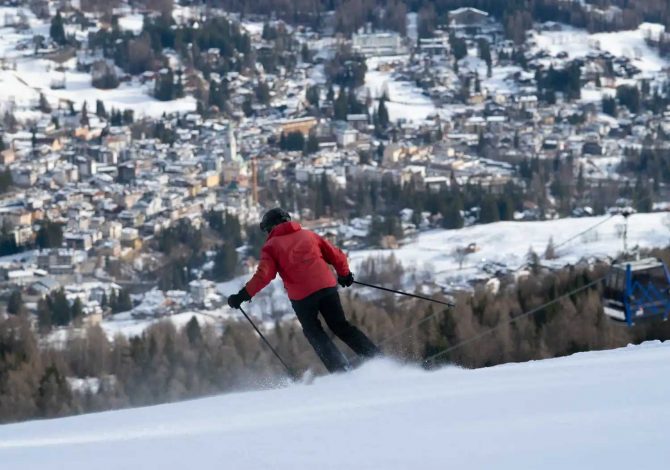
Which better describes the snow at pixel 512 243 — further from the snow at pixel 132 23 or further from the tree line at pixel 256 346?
the snow at pixel 132 23

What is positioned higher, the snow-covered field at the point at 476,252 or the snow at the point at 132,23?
the snow at the point at 132,23

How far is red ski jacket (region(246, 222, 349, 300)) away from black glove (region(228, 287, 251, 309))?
0.04 ft

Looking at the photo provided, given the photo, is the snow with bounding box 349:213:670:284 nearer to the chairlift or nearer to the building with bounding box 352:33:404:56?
the chairlift

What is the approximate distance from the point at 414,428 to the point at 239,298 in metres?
1.30

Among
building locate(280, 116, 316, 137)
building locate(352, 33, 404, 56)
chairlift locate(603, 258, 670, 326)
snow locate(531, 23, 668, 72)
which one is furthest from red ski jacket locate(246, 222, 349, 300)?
building locate(352, 33, 404, 56)

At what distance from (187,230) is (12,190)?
6784 mm

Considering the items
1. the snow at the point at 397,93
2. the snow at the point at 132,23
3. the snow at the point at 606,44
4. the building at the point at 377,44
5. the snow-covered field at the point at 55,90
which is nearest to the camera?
the snow at the point at 397,93

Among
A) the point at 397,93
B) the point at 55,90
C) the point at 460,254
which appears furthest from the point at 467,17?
the point at 460,254

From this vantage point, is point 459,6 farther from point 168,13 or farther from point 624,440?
point 624,440

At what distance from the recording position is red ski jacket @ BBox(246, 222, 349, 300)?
3496 mm

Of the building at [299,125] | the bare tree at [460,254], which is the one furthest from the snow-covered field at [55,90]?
the bare tree at [460,254]

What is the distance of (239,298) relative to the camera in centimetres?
353

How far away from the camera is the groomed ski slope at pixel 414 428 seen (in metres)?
2.05

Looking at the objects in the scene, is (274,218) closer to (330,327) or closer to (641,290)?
(330,327)
